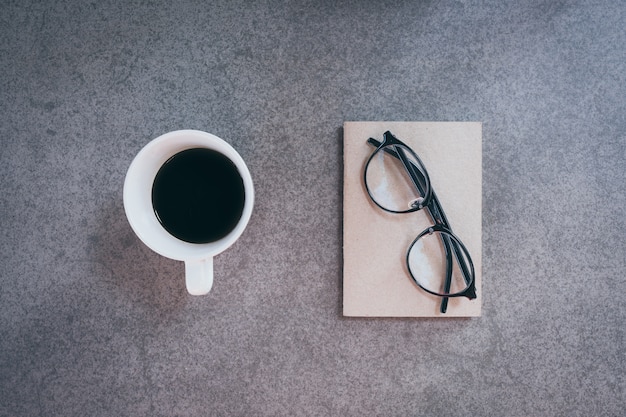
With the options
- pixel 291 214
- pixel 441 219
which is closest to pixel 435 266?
pixel 441 219

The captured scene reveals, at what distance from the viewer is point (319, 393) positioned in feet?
2.00

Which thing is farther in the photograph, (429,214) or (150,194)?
(429,214)

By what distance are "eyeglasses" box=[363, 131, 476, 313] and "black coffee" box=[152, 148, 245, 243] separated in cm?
20

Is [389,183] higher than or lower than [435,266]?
higher

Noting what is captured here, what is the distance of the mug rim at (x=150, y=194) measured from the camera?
0.43 meters

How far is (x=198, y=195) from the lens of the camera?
0.49m

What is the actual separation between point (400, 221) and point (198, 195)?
0.27 meters

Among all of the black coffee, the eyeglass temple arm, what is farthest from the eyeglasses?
the black coffee

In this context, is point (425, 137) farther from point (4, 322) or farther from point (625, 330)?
point (4, 322)

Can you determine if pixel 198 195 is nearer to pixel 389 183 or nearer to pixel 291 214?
pixel 291 214

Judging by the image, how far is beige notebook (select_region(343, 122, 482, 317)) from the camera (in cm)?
59

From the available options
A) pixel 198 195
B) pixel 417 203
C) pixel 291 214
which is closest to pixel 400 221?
pixel 417 203

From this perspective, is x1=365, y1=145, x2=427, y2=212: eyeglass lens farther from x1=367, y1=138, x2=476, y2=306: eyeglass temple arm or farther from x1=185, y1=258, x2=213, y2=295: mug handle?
x1=185, y1=258, x2=213, y2=295: mug handle

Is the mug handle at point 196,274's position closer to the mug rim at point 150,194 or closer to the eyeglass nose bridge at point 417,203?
the mug rim at point 150,194
